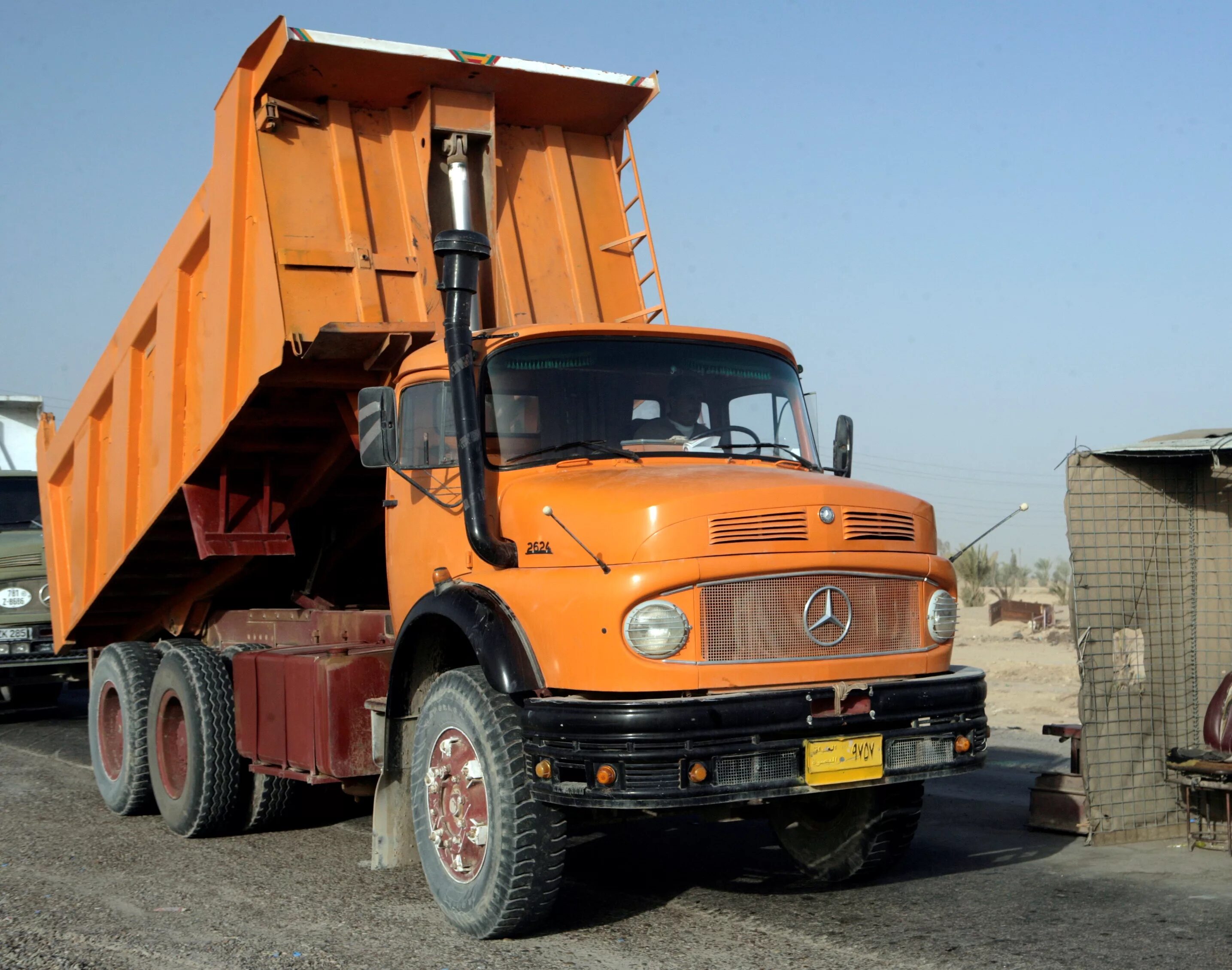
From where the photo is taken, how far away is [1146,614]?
7.30 metres

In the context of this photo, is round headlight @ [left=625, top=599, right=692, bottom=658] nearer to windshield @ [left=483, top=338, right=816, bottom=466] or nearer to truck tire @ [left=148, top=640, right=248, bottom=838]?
windshield @ [left=483, top=338, right=816, bottom=466]

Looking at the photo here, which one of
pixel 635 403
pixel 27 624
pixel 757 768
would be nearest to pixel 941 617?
pixel 757 768

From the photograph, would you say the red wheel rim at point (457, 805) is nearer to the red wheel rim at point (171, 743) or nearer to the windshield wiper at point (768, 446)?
the windshield wiper at point (768, 446)

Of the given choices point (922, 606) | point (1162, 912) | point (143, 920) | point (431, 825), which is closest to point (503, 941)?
point (431, 825)

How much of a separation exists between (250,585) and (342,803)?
1614mm

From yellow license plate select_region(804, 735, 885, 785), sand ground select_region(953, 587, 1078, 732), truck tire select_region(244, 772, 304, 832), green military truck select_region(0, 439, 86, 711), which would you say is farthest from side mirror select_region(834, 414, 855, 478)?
green military truck select_region(0, 439, 86, 711)

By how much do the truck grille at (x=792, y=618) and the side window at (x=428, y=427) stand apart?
1.50 metres

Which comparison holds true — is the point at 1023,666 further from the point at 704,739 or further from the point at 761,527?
the point at 704,739

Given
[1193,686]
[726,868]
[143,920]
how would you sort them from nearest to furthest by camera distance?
1. [143,920]
2. [726,868]
3. [1193,686]

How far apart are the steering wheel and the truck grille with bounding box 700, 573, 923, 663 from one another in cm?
109

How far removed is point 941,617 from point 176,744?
4994mm

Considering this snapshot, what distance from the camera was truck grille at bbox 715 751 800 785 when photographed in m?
4.88

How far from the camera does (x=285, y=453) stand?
8125 millimetres

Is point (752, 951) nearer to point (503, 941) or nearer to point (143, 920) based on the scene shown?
point (503, 941)
